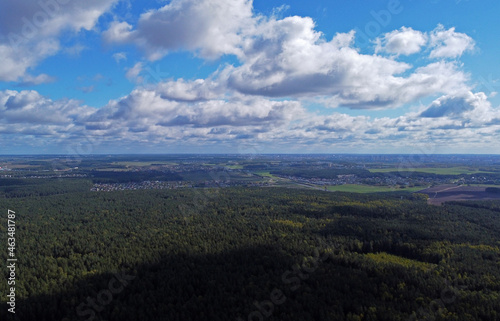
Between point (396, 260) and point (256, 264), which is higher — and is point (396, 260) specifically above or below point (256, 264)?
below

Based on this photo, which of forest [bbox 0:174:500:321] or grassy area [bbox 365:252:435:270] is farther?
grassy area [bbox 365:252:435:270]

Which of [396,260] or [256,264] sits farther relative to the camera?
[396,260]

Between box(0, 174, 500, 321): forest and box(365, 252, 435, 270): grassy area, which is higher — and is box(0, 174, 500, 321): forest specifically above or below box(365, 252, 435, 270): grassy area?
above

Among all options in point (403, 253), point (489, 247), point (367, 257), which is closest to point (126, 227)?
point (367, 257)

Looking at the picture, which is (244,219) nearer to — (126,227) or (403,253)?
(126,227)
